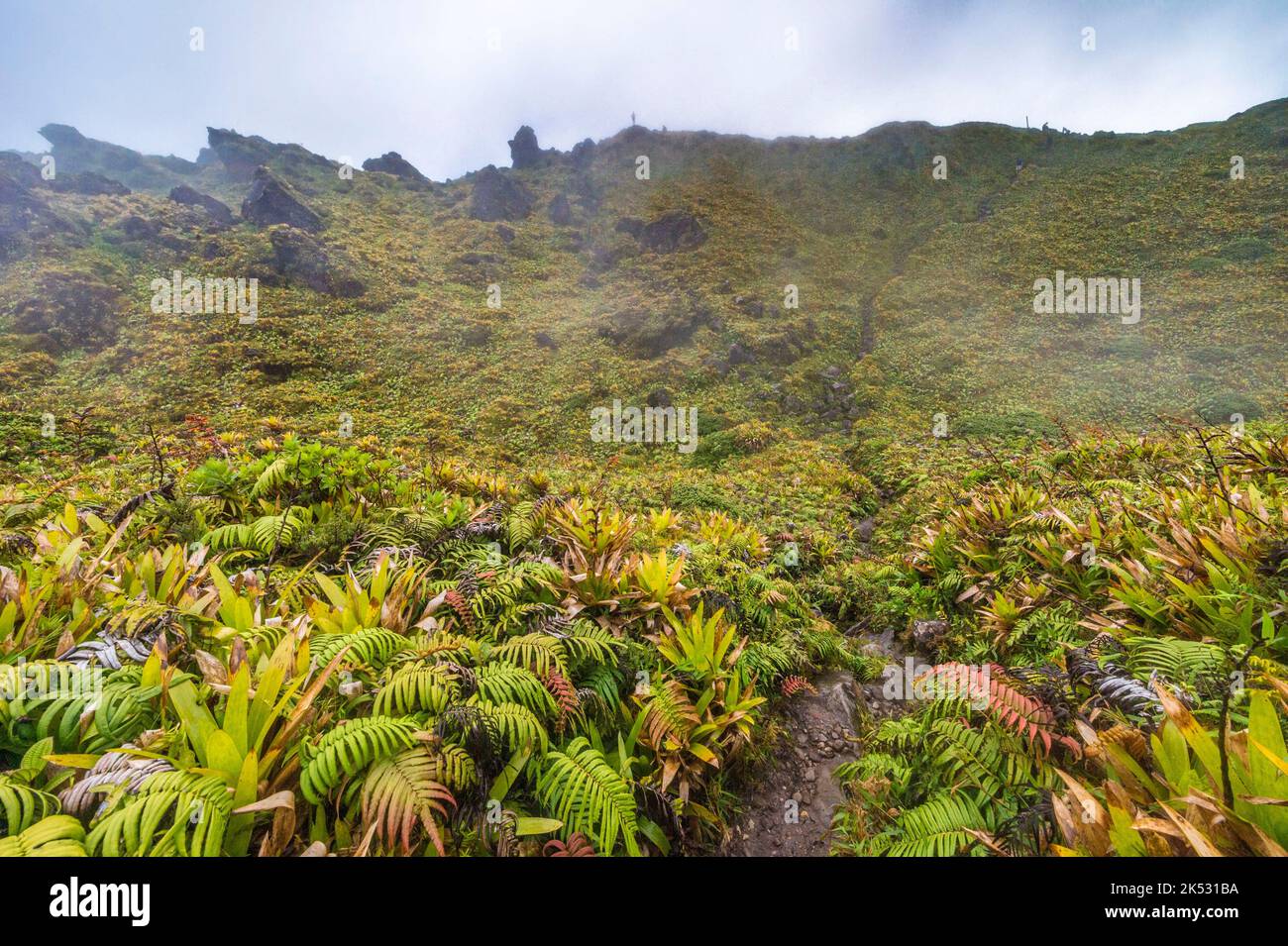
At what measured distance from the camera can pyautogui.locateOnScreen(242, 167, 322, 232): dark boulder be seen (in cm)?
2959

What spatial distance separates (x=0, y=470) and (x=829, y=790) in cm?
1490

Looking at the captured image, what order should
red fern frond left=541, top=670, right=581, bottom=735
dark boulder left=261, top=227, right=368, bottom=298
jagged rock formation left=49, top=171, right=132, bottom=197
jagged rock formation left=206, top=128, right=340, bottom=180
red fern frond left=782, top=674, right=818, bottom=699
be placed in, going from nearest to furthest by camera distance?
red fern frond left=541, top=670, right=581, bottom=735 → red fern frond left=782, top=674, right=818, bottom=699 → dark boulder left=261, top=227, right=368, bottom=298 → jagged rock formation left=49, top=171, right=132, bottom=197 → jagged rock formation left=206, top=128, right=340, bottom=180

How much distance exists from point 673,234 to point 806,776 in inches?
1359

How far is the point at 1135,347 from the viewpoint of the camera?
722 inches

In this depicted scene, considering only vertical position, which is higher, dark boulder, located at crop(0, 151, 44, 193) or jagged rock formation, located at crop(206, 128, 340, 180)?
jagged rock formation, located at crop(206, 128, 340, 180)

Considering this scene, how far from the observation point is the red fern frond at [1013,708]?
105 inches

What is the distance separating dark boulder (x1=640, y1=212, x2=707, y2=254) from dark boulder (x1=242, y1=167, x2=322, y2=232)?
20.7 meters

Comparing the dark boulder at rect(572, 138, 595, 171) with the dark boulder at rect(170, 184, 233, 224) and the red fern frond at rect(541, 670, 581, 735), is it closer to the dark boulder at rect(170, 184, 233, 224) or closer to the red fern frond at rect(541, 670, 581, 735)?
the dark boulder at rect(170, 184, 233, 224)

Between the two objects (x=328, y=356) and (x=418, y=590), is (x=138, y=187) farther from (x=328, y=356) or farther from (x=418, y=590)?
(x=418, y=590)

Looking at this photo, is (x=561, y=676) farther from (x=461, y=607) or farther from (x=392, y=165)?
(x=392, y=165)

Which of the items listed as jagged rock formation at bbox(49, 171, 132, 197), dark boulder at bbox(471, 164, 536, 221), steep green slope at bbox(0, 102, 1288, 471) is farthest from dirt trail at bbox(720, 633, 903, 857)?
jagged rock formation at bbox(49, 171, 132, 197)

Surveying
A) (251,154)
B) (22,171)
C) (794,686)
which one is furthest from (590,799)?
(251,154)

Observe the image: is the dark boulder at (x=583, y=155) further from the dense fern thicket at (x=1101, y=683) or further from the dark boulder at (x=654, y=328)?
the dense fern thicket at (x=1101, y=683)
